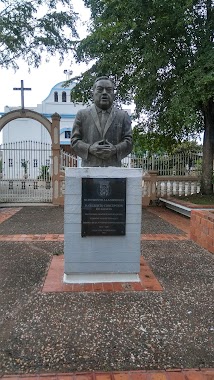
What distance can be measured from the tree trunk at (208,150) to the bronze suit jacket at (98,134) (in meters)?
7.11

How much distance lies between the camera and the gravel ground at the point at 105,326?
2.26m

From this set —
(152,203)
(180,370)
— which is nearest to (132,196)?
(180,370)

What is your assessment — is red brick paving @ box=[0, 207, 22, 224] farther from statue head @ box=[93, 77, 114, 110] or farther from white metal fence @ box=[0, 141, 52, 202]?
statue head @ box=[93, 77, 114, 110]

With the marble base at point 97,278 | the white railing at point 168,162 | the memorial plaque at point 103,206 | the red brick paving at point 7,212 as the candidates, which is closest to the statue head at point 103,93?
the memorial plaque at point 103,206

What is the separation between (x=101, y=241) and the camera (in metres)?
3.68

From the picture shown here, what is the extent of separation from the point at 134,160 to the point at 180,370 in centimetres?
1020

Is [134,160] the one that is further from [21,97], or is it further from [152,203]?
[21,97]

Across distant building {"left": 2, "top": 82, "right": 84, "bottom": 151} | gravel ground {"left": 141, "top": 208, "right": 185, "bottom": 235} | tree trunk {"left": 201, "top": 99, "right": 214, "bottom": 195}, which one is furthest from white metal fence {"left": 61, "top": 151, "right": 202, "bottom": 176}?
distant building {"left": 2, "top": 82, "right": 84, "bottom": 151}

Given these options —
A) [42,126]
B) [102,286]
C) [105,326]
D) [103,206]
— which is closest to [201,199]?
[103,206]

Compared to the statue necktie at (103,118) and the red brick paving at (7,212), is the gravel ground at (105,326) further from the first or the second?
the red brick paving at (7,212)

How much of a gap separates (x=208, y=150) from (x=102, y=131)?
7.45 m

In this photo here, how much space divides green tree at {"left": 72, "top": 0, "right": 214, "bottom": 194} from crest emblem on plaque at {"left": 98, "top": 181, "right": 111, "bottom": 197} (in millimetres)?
5059

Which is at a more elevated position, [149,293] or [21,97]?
[21,97]

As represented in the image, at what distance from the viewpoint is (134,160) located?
12062 millimetres
